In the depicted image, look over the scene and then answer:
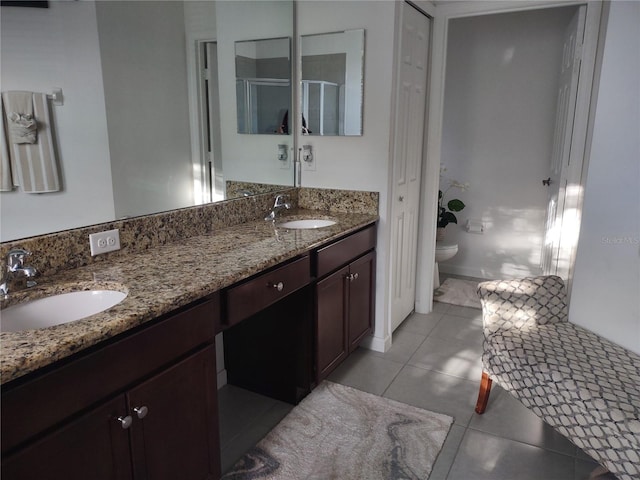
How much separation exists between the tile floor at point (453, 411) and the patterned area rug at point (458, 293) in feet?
1.79

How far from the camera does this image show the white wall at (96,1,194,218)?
1.76m

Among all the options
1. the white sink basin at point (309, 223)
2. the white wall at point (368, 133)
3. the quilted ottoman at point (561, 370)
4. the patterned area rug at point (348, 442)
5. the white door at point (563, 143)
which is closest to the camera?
the quilted ottoman at point (561, 370)

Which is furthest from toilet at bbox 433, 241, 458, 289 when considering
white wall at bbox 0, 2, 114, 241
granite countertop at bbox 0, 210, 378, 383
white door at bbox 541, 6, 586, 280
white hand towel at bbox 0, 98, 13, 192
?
white hand towel at bbox 0, 98, 13, 192

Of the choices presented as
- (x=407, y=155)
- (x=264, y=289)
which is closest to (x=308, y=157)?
(x=407, y=155)

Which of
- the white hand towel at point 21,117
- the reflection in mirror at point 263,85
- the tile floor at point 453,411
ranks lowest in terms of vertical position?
the tile floor at point 453,411

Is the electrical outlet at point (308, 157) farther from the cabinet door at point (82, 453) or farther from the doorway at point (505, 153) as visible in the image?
the cabinet door at point (82, 453)

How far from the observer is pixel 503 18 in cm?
397

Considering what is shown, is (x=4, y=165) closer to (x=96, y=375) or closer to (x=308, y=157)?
→ (x=96, y=375)

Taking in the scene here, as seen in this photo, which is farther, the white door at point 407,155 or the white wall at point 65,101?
the white door at point 407,155

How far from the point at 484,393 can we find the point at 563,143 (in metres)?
1.92

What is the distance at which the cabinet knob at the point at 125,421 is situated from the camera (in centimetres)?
123

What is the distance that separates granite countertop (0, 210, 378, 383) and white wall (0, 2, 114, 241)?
0.20 metres

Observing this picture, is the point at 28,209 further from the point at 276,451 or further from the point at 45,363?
the point at 276,451

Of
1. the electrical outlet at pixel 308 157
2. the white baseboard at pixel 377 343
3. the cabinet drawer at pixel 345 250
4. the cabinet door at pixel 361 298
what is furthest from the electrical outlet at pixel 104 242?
the white baseboard at pixel 377 343
